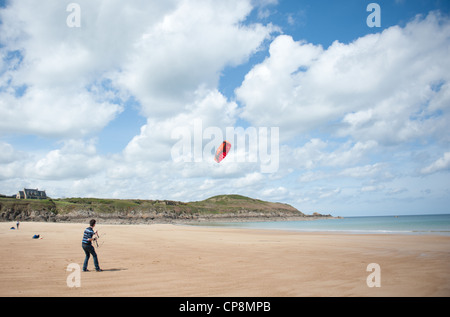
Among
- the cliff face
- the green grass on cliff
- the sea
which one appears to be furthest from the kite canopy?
the green grass on cliff

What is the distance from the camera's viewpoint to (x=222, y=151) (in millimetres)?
28203

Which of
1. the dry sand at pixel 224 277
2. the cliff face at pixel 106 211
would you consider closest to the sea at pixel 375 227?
the dry sand at pixel 224 277

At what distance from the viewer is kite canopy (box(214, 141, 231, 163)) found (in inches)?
1082

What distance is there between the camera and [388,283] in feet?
26.3

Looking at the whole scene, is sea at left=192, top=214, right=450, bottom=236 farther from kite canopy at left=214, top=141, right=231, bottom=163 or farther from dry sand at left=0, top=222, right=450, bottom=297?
dry sand at left=0, top=222, right=450, bottom=297

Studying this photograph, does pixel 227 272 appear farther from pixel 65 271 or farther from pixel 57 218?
pixel 57 218

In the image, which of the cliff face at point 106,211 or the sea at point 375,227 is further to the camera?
the cliff face at point 106,211

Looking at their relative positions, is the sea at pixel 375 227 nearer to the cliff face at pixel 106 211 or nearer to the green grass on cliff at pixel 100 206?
the cliff face at pixel 106 211

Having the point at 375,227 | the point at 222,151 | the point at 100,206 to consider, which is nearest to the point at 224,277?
the point at 222,151


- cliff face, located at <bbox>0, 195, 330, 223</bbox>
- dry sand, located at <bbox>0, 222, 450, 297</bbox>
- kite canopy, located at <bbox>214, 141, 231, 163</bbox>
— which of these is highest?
kite canopy, located at <bbox>214, 141, 231, 163</bbox>

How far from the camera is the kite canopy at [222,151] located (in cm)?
2748

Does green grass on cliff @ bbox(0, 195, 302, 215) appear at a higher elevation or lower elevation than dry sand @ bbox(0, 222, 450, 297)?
lower
